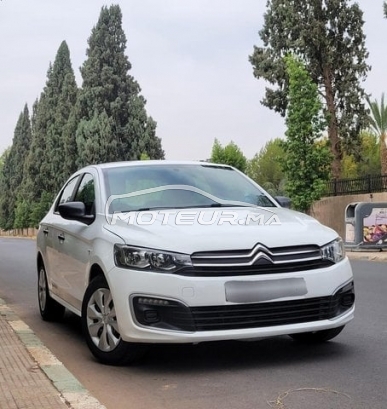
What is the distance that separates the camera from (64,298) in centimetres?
646

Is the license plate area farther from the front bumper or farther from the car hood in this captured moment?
the car hood

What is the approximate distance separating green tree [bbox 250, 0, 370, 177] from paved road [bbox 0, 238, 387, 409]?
31526 mm

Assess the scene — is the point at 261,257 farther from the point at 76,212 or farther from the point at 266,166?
the point at 266,166

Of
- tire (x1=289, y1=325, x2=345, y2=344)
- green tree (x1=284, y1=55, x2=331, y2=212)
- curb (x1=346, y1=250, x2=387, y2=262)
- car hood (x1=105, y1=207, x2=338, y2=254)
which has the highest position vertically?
green tree (x1=284, y1=55, x2=331, y2=212)

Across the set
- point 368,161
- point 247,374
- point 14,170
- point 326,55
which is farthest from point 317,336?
point 14,170

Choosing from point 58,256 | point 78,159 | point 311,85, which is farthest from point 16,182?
point 58,256

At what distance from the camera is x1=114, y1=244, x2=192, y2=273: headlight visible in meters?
4.62

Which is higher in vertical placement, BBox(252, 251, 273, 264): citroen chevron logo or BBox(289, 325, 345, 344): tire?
BBox(252, 251, 273, 264): citroen chevron logo

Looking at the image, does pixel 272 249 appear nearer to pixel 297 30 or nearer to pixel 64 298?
pixel 64 298

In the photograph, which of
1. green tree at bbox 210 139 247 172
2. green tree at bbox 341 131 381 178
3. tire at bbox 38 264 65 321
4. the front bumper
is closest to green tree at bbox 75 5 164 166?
green tree at bbox 210 139 247 172

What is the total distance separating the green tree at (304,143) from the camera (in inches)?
1013

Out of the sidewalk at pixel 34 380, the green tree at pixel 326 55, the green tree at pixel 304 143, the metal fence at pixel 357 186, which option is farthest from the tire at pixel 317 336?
the green tree at pixel 326 55

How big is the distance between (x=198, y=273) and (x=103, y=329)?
997 millimetres

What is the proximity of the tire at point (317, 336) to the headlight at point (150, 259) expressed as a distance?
58.6 inches
